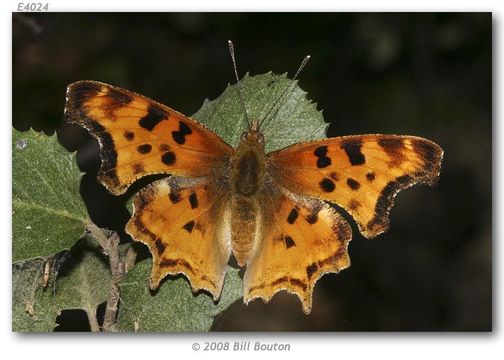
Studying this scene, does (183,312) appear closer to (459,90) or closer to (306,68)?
(306,68)

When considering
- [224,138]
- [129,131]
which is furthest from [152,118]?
[224,138]

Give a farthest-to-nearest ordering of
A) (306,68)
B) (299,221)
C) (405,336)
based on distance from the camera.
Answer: (306,68) < (405,336) < (299,221)

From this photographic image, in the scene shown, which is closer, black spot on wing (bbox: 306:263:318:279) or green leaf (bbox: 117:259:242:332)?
green leaf (bbox: 117:259:242:332)

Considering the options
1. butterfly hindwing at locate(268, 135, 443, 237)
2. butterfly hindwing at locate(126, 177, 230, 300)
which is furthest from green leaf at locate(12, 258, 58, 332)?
butterfly hindwing at locate(268, 135, 443, 237)

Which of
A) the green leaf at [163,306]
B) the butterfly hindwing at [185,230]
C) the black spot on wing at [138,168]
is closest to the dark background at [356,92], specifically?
the butterfly hindwing at [185,230]

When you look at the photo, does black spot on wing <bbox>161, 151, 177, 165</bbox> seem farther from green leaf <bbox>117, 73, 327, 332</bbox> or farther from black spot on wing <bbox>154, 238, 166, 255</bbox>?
black spot on wing <bbox>154, 238, 166, 255</bbox>

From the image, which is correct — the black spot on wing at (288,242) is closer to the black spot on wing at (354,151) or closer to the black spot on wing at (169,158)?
the black spot on wing at (354,151)

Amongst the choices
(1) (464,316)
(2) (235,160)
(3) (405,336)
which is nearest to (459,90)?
(1) (464,316)
